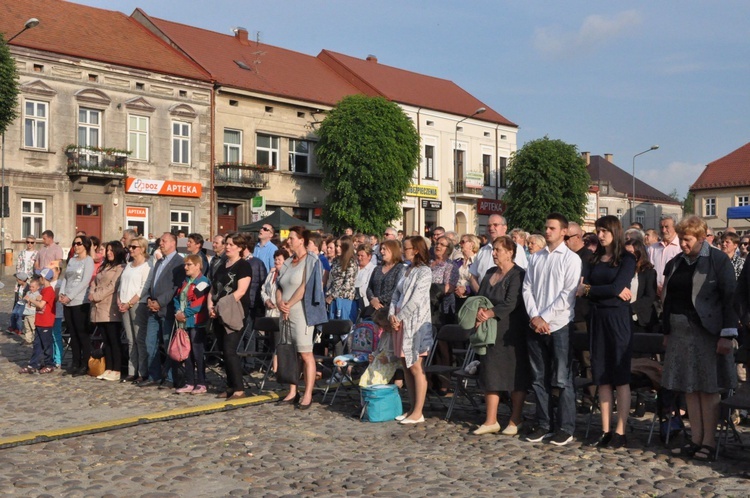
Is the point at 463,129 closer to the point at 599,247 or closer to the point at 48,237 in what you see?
the point at 48,237

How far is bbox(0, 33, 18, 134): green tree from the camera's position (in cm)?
2975

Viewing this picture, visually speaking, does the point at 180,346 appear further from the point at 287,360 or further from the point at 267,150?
the point at 267,150

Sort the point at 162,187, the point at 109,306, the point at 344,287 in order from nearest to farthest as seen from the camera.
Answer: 1. the point at 109,306
2. the point at 344,287
3. the point at 162,187

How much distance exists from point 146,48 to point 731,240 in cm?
3042

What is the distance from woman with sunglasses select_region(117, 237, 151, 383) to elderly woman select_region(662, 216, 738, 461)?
6.99m

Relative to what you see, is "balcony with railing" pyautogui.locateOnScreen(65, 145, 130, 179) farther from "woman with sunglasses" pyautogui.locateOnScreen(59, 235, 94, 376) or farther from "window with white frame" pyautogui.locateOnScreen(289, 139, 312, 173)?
"woman with sunglasses" pyautogui.locateOnScreen(59, 235, 94, 376)

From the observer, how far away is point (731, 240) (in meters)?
12.6

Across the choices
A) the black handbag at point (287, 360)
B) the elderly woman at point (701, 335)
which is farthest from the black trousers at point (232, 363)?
the elderly woman at point (701, 335)

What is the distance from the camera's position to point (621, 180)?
84625 mm

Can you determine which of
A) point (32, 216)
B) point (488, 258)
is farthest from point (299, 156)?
point (488, 258)

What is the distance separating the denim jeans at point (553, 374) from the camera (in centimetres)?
800

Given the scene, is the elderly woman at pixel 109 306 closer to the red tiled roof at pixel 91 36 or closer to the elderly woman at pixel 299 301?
the elderly woman at pixel 299 301

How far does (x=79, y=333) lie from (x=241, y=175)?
2732 cm

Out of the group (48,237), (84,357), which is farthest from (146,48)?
(84,357)
